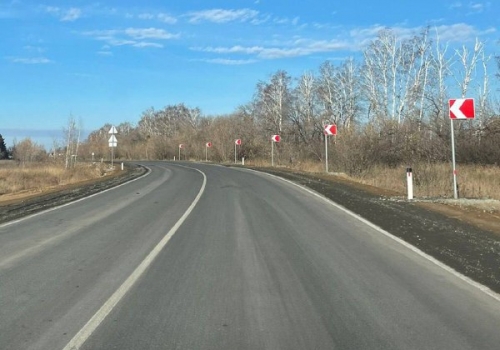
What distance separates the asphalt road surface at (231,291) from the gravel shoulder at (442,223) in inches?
19.3

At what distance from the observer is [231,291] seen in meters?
6.16

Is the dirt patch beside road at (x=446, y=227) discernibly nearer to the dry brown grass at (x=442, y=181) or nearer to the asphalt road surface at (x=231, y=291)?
the asphalt road surface at (x=231, y=291)

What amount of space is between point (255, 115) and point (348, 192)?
5555 cm

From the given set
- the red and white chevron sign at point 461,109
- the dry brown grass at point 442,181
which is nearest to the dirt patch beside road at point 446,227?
the red and white chevron sign at point 461,109

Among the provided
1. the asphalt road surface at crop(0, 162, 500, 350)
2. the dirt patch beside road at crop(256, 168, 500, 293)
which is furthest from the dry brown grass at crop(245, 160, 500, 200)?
the asphalt road surface at crop(0, 162, 500, 350)

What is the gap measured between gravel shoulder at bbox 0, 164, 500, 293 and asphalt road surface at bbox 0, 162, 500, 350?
0.49m

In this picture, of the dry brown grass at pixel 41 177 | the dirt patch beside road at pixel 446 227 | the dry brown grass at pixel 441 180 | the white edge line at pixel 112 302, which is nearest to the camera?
the white edge line at pixel 112 302

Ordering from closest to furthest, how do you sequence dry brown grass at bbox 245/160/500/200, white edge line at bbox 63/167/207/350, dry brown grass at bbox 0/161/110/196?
white edge line at bbox 63/167/207/350 < dry brown grass at bbox 245/160/500/200 < dry brown grass at bbox 0/161/110/196

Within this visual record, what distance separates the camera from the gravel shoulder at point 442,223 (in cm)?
778

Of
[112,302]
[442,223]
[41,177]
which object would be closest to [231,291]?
[112,302]

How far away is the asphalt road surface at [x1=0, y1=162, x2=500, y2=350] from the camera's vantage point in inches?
183

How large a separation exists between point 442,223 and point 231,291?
285 inches

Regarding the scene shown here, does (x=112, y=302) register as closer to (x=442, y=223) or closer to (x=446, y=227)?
(x=446, y=227)

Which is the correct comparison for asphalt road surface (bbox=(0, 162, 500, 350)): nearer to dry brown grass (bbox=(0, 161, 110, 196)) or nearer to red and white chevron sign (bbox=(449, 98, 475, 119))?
red and white chevron sign (bbox=(449, 98, 475, 119))
